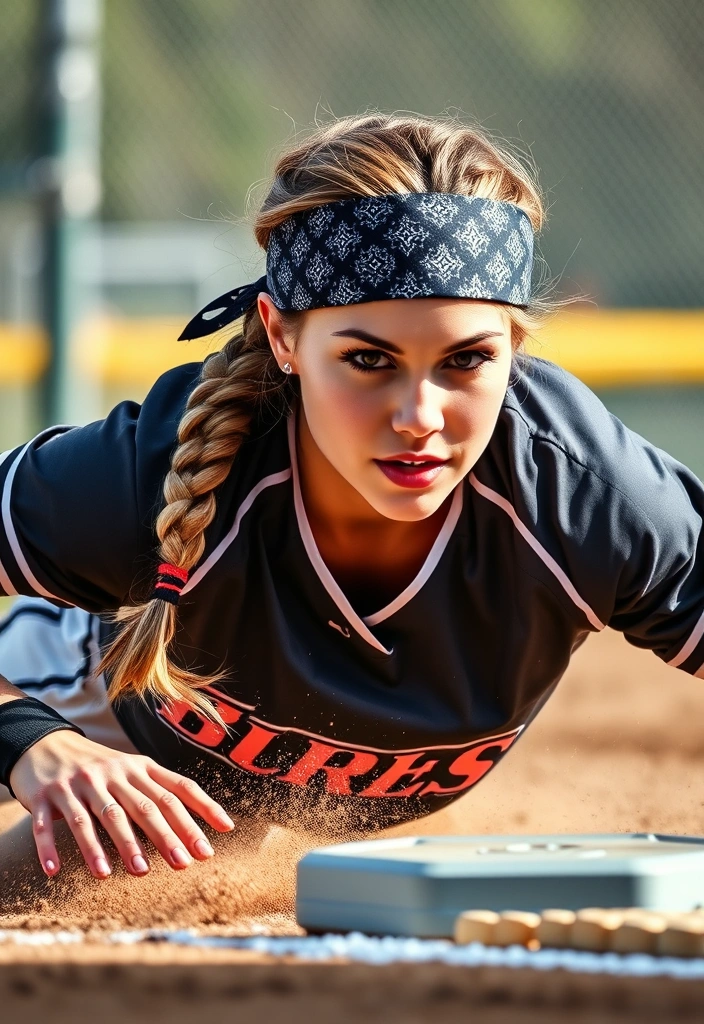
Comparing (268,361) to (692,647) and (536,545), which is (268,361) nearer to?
(536,545)

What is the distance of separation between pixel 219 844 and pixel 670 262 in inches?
110

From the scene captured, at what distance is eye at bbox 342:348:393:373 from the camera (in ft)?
4.09

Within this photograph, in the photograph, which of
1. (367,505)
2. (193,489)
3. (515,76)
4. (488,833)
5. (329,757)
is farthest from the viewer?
(515,76)

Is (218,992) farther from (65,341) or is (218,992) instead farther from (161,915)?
(65,341)

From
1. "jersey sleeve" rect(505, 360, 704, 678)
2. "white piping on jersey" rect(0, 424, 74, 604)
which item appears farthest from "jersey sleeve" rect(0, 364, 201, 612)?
"jersey sleeve" rect(505, 360, 704, 678)

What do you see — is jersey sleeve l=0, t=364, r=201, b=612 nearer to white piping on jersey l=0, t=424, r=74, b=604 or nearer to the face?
white piping on jersey l=0, t=424, r=74, b=604

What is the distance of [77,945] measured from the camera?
2.76ft

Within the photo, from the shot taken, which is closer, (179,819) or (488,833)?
(179,819)

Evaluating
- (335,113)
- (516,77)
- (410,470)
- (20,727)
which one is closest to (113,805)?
(20,727)

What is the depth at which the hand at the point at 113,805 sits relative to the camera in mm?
1099

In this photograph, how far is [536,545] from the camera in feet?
4.47

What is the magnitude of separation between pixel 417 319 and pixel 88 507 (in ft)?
1.34

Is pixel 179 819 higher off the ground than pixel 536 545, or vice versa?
pixel 536 545

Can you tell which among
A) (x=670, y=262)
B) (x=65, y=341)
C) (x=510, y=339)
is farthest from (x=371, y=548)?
(x=670, y=262)
